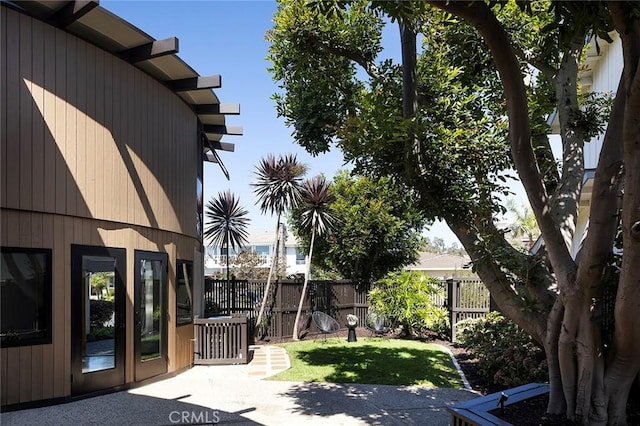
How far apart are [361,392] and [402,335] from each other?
575cm

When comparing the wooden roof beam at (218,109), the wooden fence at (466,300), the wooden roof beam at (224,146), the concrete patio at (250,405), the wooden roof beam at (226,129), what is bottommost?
the concrete patio at (250,405)

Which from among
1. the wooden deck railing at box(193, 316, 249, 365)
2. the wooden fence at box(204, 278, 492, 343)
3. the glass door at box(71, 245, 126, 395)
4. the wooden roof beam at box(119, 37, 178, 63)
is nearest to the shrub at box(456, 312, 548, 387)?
the wooden fence at box(204, 278, 492, 343)

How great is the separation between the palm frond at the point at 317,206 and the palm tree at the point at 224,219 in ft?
9.34

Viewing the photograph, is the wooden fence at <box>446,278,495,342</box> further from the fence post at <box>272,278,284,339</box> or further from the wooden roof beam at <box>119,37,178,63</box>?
the wooden roof beam at <box>119,37,178,63</box>

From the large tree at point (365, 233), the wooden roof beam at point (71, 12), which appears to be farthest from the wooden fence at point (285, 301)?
the wooden roof beam at point (71, 12)

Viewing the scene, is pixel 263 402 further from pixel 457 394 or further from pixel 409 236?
pixel 409 236

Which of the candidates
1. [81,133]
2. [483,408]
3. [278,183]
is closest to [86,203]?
[81,133]

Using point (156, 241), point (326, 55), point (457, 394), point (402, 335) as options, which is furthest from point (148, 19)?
point (402, 335)

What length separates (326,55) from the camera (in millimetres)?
7086

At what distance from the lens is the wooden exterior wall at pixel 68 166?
536 cm

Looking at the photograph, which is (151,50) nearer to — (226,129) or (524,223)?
(226,129)

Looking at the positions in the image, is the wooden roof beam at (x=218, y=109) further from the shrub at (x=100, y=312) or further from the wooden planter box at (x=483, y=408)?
the wooden planter box at (x=483, y=408)

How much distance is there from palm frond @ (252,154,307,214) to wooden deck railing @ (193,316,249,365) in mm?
3931

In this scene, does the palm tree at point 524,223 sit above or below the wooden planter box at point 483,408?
above
